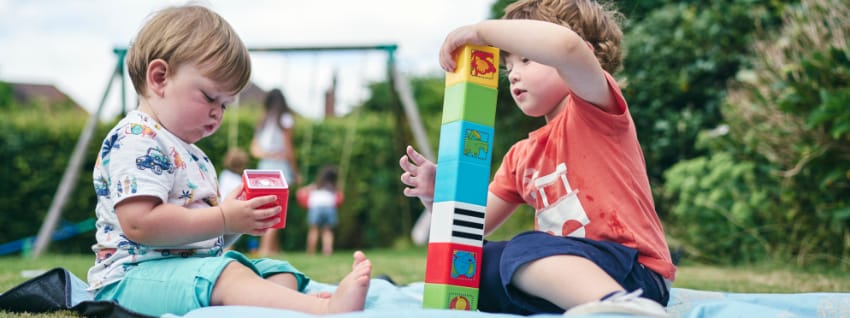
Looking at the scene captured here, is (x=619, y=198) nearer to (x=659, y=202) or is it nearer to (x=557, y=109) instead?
(x=557, y=109)

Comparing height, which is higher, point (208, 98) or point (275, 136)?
point (208, 98)

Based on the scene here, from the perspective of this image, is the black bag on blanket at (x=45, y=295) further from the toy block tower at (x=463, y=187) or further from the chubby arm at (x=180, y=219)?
the toy block tower at (x=463, y=187)

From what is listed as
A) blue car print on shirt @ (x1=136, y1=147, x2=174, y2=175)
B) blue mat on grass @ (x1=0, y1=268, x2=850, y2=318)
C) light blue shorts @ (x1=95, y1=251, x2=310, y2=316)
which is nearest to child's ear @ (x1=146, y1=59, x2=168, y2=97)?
blue car print on shirt @ (x1=136, y1=147, x2=174, y2=175)

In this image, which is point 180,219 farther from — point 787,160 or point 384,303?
point 787,160

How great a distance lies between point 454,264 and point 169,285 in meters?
0.66

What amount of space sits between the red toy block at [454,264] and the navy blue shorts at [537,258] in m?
0.06

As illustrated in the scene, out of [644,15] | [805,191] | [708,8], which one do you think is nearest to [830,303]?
[805,191]

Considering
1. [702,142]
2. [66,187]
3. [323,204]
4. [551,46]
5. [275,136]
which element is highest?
[551,46]

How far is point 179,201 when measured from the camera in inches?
72.9

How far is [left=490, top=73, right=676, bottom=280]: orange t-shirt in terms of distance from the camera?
178cm

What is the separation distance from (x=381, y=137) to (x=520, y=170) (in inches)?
265

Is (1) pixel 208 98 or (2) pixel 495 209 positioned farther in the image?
(2) pixel 495 209

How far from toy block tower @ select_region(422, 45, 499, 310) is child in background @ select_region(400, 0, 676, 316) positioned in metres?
0.07

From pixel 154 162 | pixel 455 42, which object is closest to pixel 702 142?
pixel 455 42
